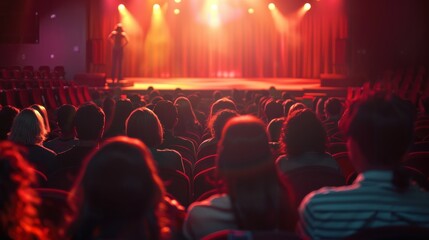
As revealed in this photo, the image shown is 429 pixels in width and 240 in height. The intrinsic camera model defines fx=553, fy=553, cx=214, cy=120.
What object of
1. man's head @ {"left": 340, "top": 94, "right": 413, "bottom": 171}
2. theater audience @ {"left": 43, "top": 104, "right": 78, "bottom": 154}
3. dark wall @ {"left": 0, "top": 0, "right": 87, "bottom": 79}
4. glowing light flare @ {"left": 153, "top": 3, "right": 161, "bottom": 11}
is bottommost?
theater audience @ {"left": 43, "top": 104, "right": 78, "bottom": 154}

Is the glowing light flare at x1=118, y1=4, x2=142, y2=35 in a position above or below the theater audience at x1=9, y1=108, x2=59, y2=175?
above

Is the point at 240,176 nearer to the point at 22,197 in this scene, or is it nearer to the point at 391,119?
the point at 391,119

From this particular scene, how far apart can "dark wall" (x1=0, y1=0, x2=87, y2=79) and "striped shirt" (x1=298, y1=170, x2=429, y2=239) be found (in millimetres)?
20193

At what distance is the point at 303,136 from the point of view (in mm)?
3252

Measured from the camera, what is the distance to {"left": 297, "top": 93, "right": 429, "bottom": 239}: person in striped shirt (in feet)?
6.63

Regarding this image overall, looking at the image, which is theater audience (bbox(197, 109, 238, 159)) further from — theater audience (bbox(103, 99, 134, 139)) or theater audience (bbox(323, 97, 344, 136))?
theater audience (bbox(323, 97, 344, 136))

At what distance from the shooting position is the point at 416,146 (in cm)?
427

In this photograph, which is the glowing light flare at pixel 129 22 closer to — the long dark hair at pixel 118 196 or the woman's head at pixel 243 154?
the woman's head at pixel 243 154

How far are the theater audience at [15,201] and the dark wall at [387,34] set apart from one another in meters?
17.2

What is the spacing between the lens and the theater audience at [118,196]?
1611 millimetres

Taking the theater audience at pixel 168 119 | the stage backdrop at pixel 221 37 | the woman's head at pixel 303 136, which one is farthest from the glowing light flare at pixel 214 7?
the woman's head at pixel 303 136

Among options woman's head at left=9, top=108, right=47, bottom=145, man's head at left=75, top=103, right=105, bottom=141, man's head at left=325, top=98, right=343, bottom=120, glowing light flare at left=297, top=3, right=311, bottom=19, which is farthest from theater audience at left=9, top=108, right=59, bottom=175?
glowing light flare at left=297, top=3, right=311, bottom=19

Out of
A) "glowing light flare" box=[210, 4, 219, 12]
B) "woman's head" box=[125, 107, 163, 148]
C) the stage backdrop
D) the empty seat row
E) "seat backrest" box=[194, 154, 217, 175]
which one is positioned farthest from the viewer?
"glowing light flare" box=[210, 4, 219, 12]

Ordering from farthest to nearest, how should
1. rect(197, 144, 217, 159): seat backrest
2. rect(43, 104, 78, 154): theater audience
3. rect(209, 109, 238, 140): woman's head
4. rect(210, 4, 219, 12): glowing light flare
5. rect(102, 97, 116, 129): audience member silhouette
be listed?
1. rect(210, 4, 219, 12): glowing light flare
2. rect(102, 97, 116, 129): audience member silhouette
3. rect(43, 104, 78, 154): theater audience
4. rect(197, 144, 217, 159): seat backrest
5. rect(209, 109, 238, 140): woman's head
